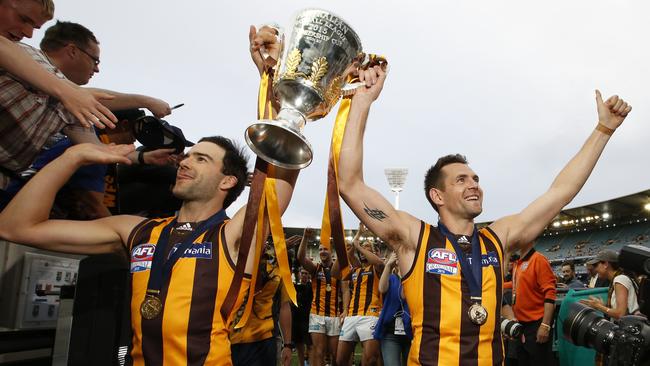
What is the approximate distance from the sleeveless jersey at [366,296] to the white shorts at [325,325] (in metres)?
0.52

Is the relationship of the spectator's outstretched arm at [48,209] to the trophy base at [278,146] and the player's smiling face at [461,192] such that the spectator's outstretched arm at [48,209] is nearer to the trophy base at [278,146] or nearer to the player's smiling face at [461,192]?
the trophy base at [278,146]

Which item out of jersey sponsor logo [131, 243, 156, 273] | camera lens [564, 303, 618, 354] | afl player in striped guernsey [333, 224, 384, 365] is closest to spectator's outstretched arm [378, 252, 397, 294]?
afl player in striped guernsey [333, 224, 384, 365]

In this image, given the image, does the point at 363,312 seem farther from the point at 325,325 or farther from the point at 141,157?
the point at 141,157

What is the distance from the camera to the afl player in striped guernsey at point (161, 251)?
212 centimetres

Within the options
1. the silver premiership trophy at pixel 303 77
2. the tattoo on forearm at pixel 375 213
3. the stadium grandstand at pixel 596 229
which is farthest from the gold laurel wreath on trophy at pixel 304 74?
the stadium grandstand at pixel 596 229

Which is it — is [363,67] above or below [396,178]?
below

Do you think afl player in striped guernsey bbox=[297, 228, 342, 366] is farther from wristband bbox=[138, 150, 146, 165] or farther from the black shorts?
wristband bbox=[138, 150, 146, 165]

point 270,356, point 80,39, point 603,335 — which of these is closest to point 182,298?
point 80,39

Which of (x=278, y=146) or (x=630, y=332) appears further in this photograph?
(x=630, y=332)

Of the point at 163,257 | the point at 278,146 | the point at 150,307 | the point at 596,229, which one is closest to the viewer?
the point at 278,146

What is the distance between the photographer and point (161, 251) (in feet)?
7.52

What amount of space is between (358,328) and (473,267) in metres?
5.46

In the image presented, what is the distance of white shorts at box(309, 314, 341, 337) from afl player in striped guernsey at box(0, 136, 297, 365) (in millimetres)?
6447

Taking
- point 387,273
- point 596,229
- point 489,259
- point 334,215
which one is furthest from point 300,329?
point 596,229
